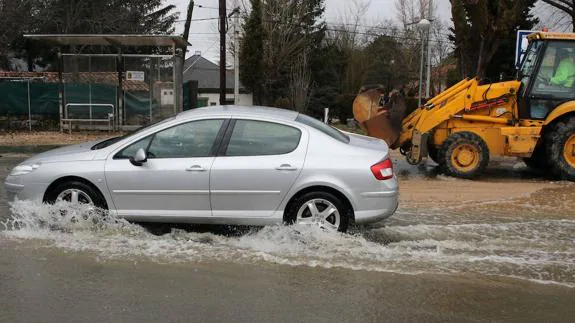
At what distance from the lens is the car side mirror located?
636cm

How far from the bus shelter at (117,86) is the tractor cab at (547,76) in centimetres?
1298

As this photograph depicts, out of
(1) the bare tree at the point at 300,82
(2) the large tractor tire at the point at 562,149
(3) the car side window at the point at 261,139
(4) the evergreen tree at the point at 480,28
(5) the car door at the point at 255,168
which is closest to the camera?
(5) the car door at the point at 255,168

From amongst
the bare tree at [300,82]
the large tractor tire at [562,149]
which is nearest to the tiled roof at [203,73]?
the bare tree at [300,82]

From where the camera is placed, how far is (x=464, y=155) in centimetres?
1148

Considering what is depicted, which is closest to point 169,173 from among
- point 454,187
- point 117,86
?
point 454,187

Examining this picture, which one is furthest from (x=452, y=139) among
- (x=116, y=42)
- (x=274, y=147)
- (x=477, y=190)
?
(x=116, y=42)

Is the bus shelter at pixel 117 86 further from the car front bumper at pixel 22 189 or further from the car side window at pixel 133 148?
the car side window at pixel 133 148

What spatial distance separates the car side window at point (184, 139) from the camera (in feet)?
21.4

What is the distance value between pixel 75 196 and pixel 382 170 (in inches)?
132

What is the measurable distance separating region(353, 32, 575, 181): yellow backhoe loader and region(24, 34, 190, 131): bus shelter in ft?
37.5

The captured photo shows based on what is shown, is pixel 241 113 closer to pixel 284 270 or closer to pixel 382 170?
pixel 382 170

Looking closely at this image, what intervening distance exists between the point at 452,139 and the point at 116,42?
13784 mm

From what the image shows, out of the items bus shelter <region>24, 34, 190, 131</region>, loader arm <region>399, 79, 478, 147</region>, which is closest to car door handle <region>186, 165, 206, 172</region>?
loader arm <region>399, 79, 478, 147</region>

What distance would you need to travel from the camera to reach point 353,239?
20.9 feet
